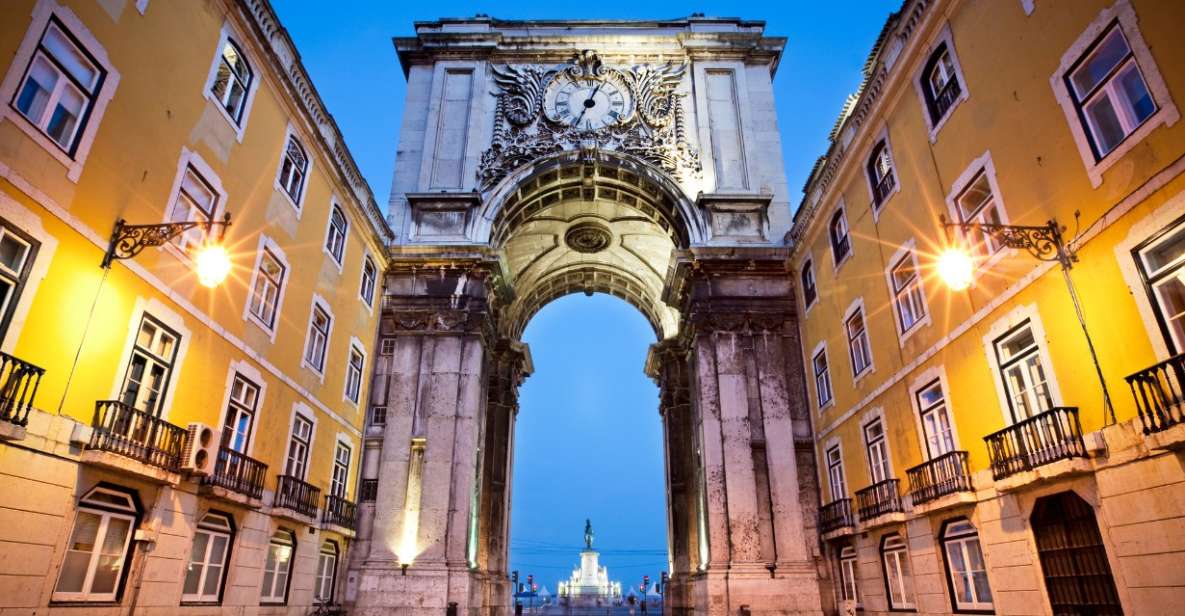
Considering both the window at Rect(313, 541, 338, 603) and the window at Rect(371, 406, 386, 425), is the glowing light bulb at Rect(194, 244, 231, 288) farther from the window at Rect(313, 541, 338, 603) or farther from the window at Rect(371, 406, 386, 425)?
the window at Rect(371, 406, 386, 425)

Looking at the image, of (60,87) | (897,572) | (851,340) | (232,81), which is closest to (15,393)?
(60,87)

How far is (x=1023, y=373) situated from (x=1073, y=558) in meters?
3.07

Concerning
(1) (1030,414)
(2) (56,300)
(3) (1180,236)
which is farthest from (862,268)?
(2) (56,300)

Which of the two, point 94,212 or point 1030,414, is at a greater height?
point 94,212

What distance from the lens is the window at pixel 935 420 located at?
13531 mm

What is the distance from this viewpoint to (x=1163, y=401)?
8.02m

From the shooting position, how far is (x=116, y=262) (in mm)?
10391

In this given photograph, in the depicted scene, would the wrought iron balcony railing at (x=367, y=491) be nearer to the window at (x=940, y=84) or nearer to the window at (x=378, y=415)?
the window at (x=378, y=415)

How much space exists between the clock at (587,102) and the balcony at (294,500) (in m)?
17.5

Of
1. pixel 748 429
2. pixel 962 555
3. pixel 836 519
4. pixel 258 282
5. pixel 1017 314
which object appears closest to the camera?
pixel 1017 314

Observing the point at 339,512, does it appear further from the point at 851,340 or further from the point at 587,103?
the point at 587,103

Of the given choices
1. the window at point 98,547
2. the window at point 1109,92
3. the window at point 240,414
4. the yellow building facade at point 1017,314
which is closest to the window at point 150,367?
the window at point 98,547

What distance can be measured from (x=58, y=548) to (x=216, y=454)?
3081mm

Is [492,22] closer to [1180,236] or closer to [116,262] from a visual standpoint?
[116,262]
